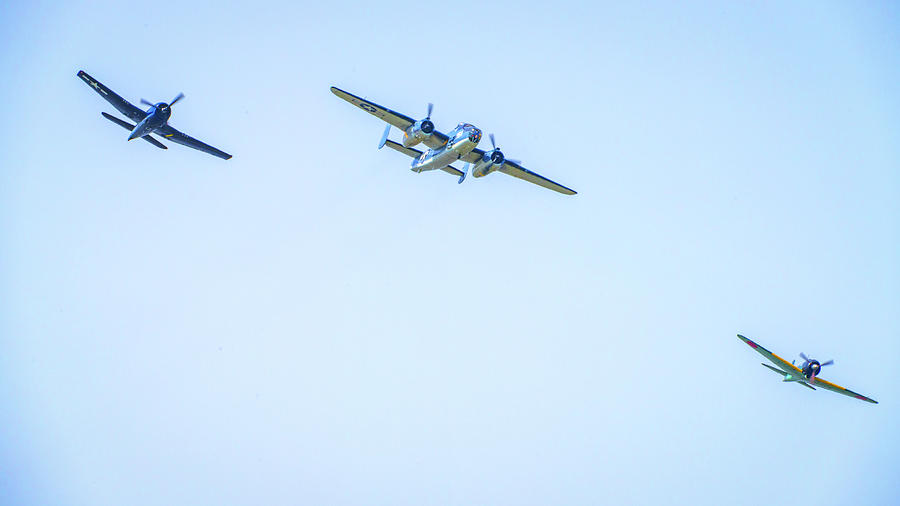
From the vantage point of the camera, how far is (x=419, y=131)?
134ft

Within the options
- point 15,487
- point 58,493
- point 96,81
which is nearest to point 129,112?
point 96,81

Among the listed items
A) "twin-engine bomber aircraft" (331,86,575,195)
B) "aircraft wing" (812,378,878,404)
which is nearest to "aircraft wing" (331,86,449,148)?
"twin-engine bomber aircraft" (331,86,575,195)

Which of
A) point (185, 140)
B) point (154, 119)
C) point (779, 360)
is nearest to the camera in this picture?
point (154, 119)

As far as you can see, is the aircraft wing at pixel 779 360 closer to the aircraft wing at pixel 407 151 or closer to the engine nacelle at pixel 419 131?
the aircraft wing at pixel 407 151

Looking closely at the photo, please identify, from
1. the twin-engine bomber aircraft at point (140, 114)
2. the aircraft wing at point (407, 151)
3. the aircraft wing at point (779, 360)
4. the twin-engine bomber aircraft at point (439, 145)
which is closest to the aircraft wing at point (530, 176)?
the twin-engine bomber aircraft at point (439, 145)

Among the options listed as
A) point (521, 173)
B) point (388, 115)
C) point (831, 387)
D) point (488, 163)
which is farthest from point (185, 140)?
point (831, 387)

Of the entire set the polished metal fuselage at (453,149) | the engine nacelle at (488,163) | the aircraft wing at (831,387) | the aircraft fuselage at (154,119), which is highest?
the engine nacelle at (488,163)

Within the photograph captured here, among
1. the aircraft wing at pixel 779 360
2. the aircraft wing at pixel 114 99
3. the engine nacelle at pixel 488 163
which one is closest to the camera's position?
the aircraft wing at pixel 114 99

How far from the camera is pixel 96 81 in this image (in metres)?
38.8

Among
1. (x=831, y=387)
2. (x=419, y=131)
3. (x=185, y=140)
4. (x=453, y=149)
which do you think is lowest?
(x=831, y=387)

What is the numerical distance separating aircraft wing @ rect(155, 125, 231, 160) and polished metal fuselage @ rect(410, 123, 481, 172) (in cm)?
1353

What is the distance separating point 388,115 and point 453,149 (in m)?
4.68

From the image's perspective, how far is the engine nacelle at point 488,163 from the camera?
43.2 m

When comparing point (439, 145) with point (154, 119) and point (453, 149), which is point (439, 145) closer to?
point (453, 149)
